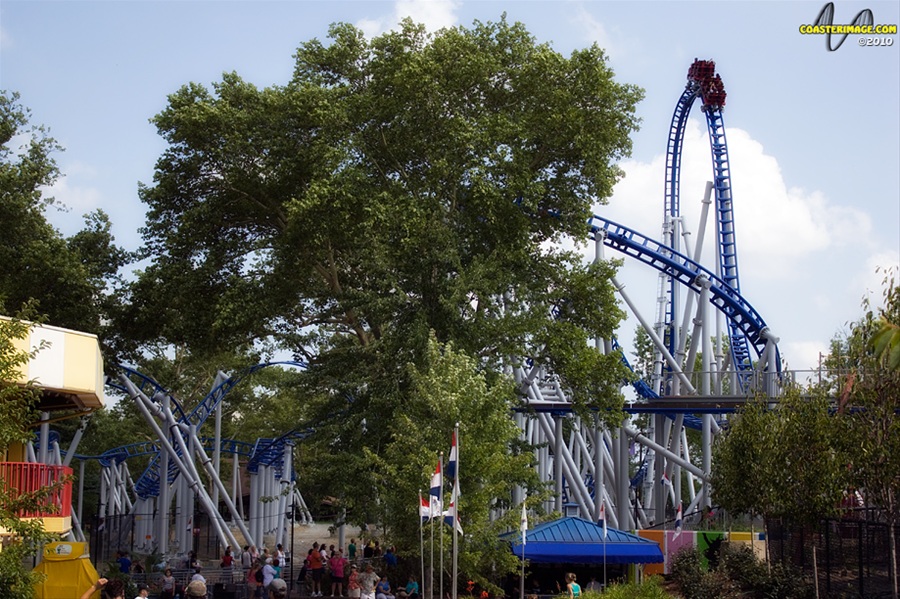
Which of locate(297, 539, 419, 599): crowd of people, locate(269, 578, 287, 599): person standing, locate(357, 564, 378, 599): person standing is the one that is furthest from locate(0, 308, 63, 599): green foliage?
locate(297, 539, 419, 599): crowd of people

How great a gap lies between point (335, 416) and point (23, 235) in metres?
11.3

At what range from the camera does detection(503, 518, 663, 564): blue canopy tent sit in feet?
86.6

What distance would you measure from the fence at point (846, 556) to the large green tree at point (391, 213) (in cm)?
718

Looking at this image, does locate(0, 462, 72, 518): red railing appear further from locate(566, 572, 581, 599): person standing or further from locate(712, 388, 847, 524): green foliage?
locate(712, 388, 847, 524): green foliage

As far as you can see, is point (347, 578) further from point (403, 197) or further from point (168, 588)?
point (403, 197)

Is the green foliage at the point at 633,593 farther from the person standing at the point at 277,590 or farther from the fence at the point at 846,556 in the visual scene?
the person standing at the point at 277,590

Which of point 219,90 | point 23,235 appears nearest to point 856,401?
point 219,90

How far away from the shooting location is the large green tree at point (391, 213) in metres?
30.3

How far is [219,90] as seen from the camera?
1329 inches

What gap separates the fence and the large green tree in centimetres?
718

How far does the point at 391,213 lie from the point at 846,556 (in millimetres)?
14147

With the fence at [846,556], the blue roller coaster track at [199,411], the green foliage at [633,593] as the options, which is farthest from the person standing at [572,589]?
the blue roller coaster track at [199,411]

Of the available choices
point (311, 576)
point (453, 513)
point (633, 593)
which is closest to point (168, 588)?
point (453, 513)

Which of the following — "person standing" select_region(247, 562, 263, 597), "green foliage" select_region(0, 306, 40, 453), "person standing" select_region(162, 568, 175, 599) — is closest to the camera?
"green foliage" select_region(0, 306, 40, 453)
